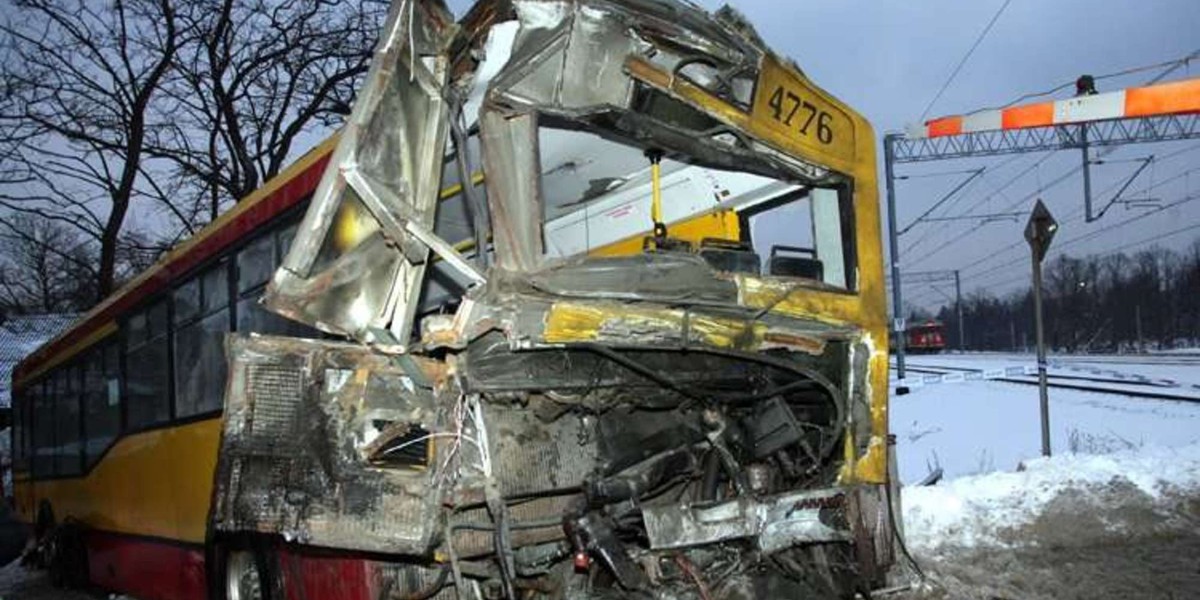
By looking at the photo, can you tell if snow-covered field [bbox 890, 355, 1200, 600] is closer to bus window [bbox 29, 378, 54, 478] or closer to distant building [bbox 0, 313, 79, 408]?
bus window [bbox 29, 378, 54, 478]

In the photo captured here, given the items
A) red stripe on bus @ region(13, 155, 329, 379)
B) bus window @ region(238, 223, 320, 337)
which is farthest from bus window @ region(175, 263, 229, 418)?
bus window @ region(238, 223, 320, 337)

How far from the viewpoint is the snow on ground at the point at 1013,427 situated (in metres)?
11.2

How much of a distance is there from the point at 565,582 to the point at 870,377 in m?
1.91

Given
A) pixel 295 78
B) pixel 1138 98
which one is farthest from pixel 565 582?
pixel 295 78

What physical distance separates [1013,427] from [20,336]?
1171 inches

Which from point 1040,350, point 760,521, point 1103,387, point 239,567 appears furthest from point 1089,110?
point 239,567

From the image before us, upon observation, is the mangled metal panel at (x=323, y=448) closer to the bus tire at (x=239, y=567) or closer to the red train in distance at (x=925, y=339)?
the bus tire at (x=239, y=567)

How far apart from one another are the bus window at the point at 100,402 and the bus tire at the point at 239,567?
321 centimetres

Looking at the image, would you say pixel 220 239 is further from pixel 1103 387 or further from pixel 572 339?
pixel 1103 387

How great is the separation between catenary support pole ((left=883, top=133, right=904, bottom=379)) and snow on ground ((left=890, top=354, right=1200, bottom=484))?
4.39ft

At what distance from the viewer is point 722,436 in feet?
15.3

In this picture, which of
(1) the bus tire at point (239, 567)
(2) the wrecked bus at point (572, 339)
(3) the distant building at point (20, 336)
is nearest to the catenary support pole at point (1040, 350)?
(2) the wrecked bus at point (572, 339)

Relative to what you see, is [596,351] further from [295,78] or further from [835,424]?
[295,78]

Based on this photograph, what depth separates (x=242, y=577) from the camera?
20.7 ft
